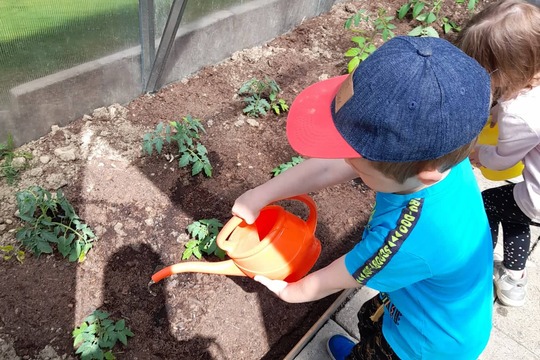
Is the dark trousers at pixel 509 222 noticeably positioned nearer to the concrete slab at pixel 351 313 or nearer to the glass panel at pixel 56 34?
the concrete slab at pixel 351 313

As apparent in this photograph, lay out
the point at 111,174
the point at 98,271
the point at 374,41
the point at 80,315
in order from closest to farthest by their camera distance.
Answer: the point at 80,315
the point at 98,271
the point at 111,174
the point at 374,41

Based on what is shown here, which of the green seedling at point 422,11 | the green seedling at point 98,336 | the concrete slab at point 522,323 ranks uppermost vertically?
the green seedling at point 422,11

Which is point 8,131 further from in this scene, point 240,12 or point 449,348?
Answer: point 449,348

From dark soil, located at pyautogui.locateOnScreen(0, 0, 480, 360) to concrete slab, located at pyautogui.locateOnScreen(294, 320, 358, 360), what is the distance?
129 mm

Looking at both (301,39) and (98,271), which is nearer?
(98,271)

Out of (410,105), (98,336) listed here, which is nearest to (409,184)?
(410,105)

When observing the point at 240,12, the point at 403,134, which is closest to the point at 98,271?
the point at 403,134

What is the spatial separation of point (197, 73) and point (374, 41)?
1416 mm

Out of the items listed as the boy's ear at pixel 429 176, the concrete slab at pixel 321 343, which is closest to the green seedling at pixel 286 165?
the concrete slab at pixel 321 343

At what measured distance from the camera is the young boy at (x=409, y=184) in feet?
3.01

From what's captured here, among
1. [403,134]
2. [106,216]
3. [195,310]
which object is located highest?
[403,134]

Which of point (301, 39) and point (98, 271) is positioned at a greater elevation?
point (301, 39)

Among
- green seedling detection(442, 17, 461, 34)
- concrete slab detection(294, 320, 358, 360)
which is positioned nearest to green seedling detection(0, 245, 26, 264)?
concrete slab detection(294, 320, 358, 360)

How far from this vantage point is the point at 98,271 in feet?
6.79
